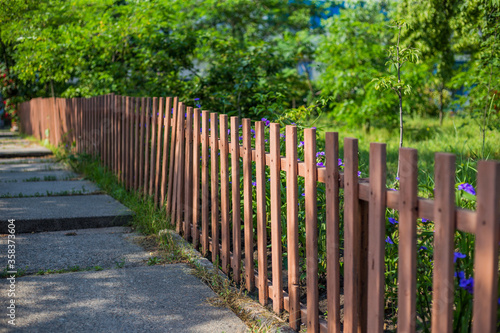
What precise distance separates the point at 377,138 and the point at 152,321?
8179 millimetres

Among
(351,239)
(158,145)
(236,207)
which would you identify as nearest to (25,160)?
(158,145)

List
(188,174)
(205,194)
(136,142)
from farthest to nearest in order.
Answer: (136,142) → (188,174) → (205,194)

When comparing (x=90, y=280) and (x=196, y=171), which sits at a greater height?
(x=196, y=171)

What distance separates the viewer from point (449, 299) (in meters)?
1.86

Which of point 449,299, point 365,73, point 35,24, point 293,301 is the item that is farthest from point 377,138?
point 449,299

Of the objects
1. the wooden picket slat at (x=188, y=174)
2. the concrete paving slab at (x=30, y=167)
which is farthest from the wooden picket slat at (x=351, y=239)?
the concrete paving slab at (x=30, y=167)

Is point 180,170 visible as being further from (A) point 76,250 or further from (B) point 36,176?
(B) point 36,176

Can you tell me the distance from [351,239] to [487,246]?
0.75m

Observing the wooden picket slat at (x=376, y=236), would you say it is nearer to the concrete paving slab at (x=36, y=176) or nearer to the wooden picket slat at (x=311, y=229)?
the wooden picket slat at (x=311, y=229)

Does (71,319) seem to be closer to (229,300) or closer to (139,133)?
(229,300)

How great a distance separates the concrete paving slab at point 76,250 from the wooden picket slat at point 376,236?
212 centimetres

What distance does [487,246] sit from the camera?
1674mm

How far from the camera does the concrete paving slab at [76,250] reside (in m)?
3.82

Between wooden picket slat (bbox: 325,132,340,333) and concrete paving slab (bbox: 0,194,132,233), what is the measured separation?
9.76 feet
